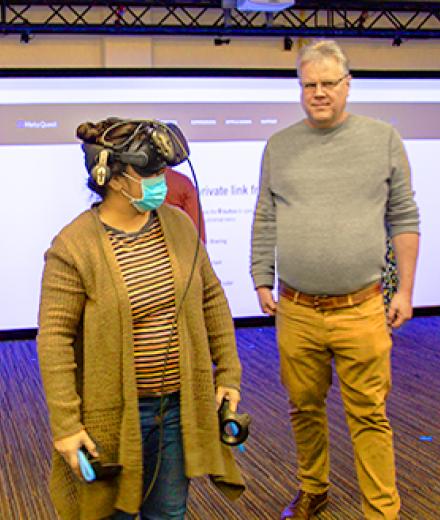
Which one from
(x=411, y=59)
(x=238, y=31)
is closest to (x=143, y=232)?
(x=238, y=31)

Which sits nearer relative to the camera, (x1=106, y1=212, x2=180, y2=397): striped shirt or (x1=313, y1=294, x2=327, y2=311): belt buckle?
(x1=106, y1=212, x2=180, y2=397): striped shirt

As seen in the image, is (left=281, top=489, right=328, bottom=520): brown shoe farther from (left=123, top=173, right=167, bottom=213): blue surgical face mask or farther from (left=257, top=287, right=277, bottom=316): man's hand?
(left=123, top=173, right=167, bottom=213): blue surgical face mask

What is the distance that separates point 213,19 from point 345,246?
5.73m

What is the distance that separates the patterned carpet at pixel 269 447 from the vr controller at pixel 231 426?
1.24m

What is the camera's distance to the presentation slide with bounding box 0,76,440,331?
615cm

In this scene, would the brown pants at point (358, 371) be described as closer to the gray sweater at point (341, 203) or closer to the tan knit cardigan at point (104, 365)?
the gray sweater at point (341, 203)

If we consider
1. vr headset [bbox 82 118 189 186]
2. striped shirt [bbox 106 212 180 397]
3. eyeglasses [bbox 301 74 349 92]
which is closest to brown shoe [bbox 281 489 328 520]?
striped shirt [bbox 106 212 180 397]

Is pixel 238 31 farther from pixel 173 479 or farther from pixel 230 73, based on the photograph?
pixel 173 479

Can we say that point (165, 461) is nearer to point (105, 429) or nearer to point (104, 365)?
point (105, 429)

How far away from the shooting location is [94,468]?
5.89 feet

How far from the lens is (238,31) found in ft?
23.1

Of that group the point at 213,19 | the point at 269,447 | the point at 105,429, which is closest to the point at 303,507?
the point at 269,447

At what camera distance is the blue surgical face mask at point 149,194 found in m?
1.85

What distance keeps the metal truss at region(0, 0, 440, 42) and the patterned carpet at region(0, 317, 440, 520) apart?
2853mm
